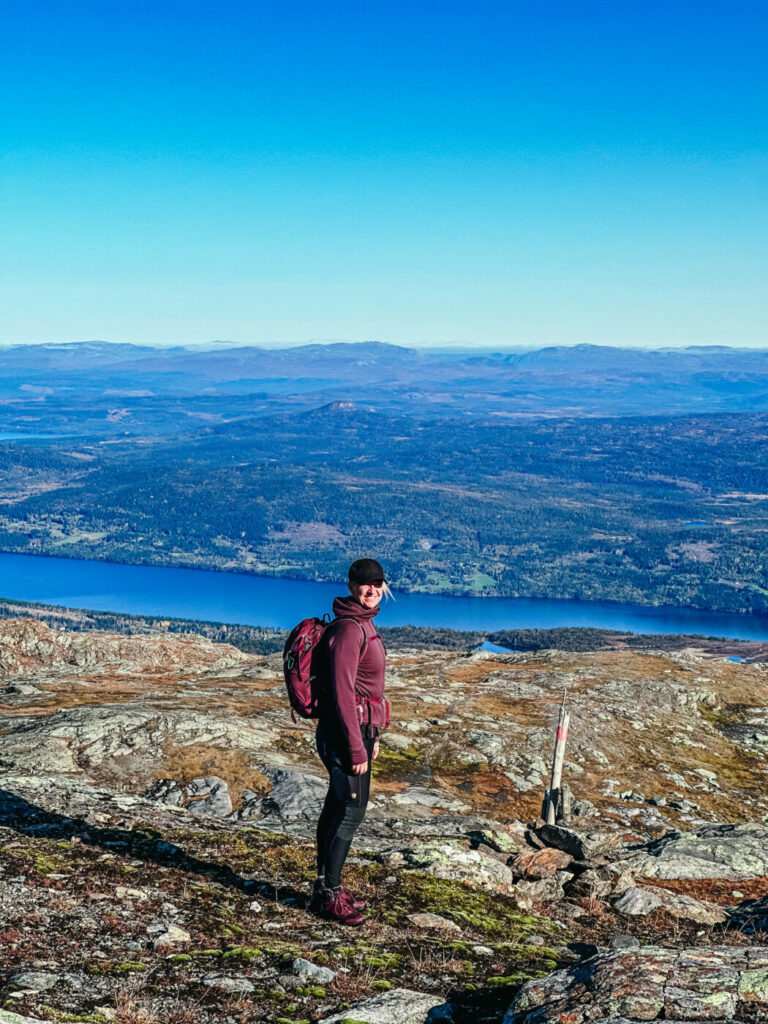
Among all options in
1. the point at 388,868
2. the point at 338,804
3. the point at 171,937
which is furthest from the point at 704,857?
the point at 171,937

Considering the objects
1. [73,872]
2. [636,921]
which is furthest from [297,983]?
[636,921]

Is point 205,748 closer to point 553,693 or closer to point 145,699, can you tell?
point 145,699

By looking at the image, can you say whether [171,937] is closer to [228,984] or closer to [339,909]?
[228,984]

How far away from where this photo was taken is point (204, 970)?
8945 mm

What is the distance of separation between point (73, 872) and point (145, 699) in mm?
18355

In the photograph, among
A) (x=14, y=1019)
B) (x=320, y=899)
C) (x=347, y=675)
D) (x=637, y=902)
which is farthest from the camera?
(x=637, y=902)

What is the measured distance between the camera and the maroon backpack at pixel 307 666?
36.0 feet

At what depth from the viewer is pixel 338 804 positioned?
445 inches

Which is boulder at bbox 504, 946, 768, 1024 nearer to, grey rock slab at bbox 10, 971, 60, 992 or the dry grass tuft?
grey rock slab at bbox 10, 971, 60, 992

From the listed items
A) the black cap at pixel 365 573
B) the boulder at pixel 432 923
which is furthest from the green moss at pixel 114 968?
the black cap at pixel 365 573

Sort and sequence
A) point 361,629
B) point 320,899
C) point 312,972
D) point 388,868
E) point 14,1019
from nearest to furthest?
point 14,1019 < point 312,972 < point 361,629 < point 320,899 < point 388,868

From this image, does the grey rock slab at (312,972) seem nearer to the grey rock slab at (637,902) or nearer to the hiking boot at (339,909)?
the hiking boot at (339,909)

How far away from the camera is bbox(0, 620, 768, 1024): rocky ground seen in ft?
27.2

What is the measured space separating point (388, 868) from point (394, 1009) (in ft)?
18.0
